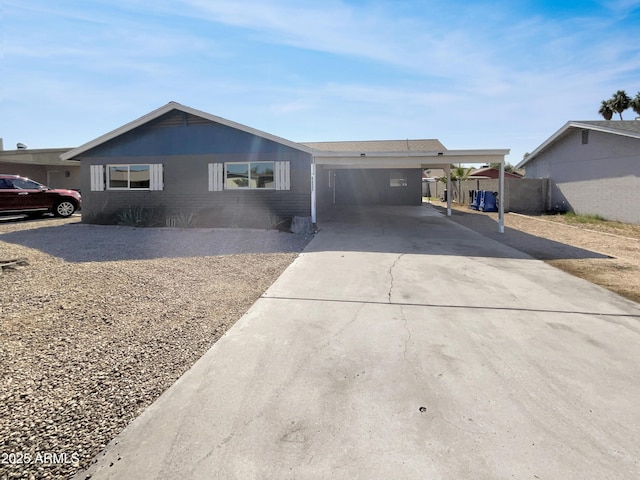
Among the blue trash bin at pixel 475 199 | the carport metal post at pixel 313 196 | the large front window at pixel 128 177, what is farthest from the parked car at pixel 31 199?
the blue trash bin at pixel 475 199

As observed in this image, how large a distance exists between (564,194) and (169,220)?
57.7 feet

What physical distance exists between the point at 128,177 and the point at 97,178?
1.13 meters

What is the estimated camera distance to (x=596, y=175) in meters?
15.5

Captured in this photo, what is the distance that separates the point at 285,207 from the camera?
12.4 metres

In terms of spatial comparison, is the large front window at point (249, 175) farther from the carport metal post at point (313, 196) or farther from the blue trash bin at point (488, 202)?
the blue trash bin at point (488, 202)

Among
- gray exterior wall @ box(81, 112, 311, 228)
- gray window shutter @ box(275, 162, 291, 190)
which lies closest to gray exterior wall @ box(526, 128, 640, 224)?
gray exterior wall @ box(81, 112, 311, 228)

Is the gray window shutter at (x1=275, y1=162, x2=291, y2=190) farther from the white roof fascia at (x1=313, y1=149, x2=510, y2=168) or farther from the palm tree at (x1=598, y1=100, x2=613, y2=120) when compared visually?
the palm tree at (x1=598, y1=100, x2=613, y2=120)

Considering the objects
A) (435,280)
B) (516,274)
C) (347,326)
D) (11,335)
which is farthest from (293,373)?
(516,274)

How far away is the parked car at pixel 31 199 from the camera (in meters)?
13.3

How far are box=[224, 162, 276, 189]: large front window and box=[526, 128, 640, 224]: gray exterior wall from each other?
13.1 meters

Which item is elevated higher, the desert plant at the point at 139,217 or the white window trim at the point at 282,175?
the white window trim at the point at 282,175

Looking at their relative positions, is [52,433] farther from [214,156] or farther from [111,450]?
[214,156]

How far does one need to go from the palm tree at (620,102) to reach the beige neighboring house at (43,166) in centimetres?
5186

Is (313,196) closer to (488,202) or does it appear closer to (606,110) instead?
(488,202)
